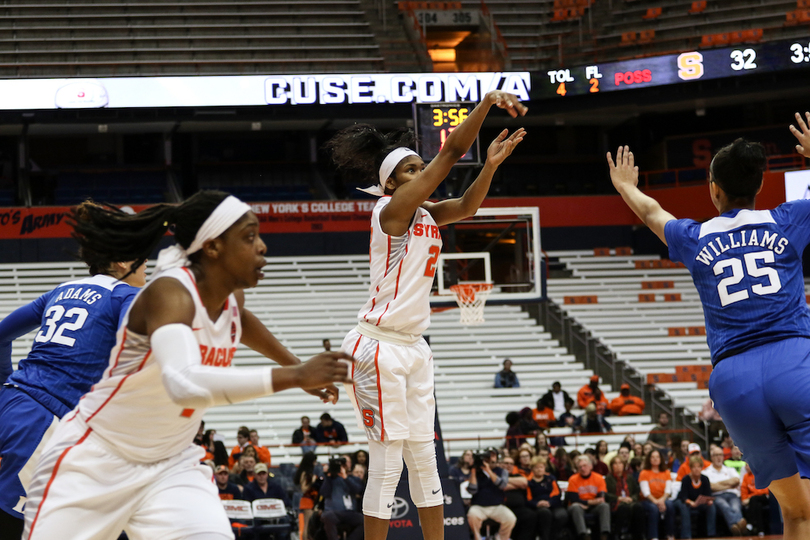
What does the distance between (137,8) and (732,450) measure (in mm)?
18048

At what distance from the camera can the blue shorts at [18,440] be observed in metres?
4.70

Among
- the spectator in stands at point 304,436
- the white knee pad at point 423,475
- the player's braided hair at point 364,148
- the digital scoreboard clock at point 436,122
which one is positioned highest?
the digital scoreboard clock at point 436,122

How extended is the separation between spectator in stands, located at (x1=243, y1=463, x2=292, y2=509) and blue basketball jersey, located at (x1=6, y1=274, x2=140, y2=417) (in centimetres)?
711

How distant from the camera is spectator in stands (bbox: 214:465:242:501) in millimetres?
11461

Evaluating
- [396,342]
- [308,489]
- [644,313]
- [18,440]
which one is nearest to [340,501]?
[308,489]

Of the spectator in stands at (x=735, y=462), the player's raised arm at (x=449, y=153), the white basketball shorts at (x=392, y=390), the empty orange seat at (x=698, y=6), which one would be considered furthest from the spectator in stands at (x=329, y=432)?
the empty orange seat at (x=698, y=6)

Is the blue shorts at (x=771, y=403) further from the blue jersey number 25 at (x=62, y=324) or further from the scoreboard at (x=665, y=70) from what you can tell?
the scoreboard at (x=665, y=70)

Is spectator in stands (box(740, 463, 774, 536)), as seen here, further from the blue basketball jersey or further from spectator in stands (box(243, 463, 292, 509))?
the blue basketball jersey

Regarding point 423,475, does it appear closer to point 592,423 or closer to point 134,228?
point 134,228

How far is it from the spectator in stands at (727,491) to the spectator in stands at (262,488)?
19.8 feet

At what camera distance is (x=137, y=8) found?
936 inches

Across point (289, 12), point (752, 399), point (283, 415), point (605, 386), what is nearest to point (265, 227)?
point (289, 12)

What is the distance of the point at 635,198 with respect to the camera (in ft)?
15.9

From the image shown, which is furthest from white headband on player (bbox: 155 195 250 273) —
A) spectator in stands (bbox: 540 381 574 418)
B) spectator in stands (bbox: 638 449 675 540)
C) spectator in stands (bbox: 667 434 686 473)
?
spectator in stands (bbox: 540 381 574 418)
